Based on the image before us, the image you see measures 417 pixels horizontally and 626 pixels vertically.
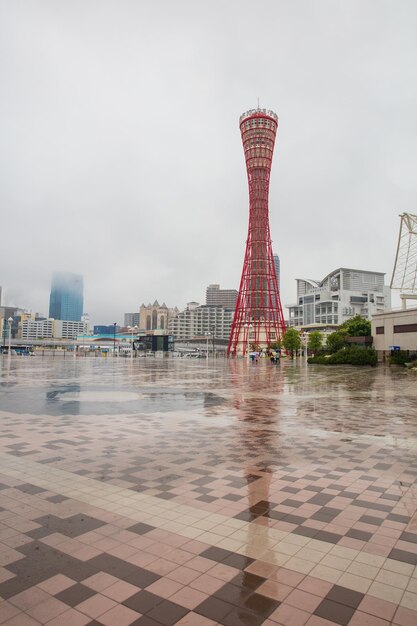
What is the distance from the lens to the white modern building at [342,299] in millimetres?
106938

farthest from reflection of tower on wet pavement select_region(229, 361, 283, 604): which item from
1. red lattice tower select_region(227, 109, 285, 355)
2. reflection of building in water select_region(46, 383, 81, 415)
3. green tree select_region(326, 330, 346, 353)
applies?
red lattice tower select_region(227, 109, 285, 355)

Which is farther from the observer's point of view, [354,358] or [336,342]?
[336,342]

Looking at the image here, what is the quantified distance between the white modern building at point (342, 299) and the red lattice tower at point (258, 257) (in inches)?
1413

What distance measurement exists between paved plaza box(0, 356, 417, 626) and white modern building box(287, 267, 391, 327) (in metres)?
101

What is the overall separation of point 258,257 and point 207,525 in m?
66.4

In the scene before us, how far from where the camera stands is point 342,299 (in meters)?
108

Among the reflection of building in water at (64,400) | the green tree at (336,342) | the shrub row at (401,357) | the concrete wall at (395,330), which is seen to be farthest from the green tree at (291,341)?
the reflection of building in water at (64,400)

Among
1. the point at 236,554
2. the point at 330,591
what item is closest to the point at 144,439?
the point at 236,554

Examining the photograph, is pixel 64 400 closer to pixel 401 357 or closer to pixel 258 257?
pixel 401 357

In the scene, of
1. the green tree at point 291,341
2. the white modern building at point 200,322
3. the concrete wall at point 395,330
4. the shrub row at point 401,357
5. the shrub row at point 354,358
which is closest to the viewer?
the shrub row at point 401,357

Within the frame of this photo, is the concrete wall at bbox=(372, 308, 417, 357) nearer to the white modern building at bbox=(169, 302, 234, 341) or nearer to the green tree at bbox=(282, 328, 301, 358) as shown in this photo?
the green tree at bbox=(282, 328, 301, 358)

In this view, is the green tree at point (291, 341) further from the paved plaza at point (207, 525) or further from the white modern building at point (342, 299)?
the paved plaza at point (207, 525)

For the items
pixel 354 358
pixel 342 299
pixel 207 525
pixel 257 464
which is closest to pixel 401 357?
pixel 354 358

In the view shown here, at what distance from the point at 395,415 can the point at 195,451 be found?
6657 millimetres
